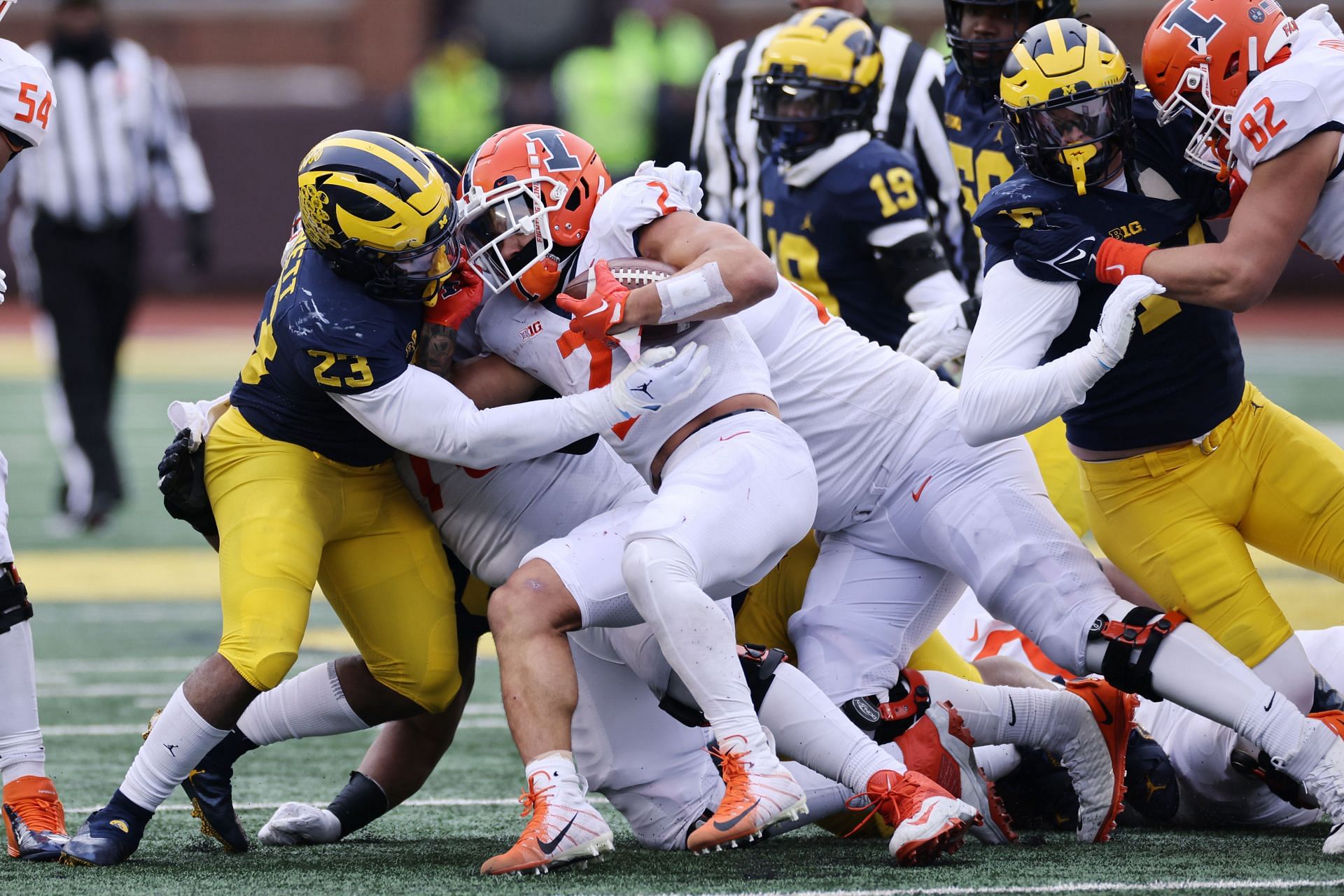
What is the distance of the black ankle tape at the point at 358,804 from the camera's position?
4180 mm

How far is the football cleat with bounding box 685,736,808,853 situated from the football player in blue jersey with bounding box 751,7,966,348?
2195mm

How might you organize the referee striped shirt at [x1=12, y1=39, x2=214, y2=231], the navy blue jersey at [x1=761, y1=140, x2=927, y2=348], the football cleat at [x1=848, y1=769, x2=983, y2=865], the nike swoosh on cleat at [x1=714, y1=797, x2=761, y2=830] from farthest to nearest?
the referee striped shirt at [x1=12, y1=39, x2=214, y2=231] → the navy blue jersey at [x1=761, y1=140, x2=927, y2=348] → the football cleat at [x1=848, y1=769, x2=983, y2=865] → the nike swoosh on cleat at [x1=714, y1=797, x2=761, y2=830]

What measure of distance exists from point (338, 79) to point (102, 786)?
16.6m

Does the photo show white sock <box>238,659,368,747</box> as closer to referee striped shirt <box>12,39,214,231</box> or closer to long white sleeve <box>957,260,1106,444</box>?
long white sleeve <box>957,260,1106,444</box>

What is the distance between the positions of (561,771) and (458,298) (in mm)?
1093

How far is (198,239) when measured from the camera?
9031 mm

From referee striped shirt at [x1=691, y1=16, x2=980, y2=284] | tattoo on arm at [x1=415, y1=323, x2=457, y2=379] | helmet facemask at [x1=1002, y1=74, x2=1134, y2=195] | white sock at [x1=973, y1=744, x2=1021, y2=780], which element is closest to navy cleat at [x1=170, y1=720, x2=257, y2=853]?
tattoo on arm at [x1=415, y1=323, x2=457, y2=379]

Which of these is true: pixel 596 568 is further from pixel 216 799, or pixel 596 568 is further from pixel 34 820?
pixel 34 820

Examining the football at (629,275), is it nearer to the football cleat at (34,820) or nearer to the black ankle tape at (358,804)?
the black ankle tape at (358,804)

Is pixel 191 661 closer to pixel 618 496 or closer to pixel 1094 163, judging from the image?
pixel 618 496

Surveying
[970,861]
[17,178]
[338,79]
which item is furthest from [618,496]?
[338,79]

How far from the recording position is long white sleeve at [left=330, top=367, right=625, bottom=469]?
3664 mm

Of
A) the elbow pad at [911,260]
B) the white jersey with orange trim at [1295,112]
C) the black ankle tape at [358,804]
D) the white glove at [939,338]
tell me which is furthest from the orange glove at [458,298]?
the elbow pad at [911,260]

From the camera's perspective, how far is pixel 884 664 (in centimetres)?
403
